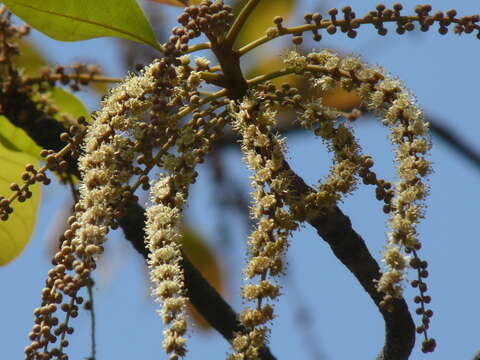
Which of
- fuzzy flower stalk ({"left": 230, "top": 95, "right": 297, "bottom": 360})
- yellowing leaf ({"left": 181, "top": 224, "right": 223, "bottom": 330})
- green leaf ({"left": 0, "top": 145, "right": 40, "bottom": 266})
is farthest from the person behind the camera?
yellowing leaf ({"left": 181, "top": 224, "right": 223, "bottom": 330})

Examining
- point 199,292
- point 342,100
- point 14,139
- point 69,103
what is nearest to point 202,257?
point 342,100

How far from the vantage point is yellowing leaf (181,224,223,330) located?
12.8 feet

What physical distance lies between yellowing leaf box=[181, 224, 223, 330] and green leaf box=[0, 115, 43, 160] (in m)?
1.32

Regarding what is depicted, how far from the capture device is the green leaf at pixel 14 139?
8.68ft

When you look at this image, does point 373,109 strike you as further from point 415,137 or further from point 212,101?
point 212,101

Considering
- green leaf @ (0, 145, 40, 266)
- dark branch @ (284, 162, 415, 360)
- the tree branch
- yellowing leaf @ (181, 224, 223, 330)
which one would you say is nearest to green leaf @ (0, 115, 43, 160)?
green leaf @ (0, 145, 40, 266)

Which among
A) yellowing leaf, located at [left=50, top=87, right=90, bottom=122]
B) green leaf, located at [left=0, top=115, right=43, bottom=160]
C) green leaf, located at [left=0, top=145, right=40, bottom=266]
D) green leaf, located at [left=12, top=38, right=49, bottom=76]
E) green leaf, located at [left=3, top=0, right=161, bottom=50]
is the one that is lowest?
green leaf, located at [left=0, top=145, right=40, bottom=266]

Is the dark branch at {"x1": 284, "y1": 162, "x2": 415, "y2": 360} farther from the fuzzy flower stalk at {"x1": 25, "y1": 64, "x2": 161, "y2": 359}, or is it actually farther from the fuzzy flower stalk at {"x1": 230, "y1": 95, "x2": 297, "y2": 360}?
the fuzzy flower stalk at {"x1": 25, "y1": 64, "x2": 161, "y2": 359}

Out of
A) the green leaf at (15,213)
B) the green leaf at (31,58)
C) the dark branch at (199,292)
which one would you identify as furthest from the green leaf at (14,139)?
the green leaf at (31,58)

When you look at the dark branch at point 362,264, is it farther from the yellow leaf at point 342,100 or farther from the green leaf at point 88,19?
the yellow leaf at point 342,100

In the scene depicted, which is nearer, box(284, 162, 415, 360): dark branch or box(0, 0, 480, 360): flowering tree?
box(0, 0, 480, 360): flowering tree

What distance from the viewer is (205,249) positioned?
12.9ft

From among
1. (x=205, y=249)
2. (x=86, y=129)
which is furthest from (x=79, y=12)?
(x=205, y=249)

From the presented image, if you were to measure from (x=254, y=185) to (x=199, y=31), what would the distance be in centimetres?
38
